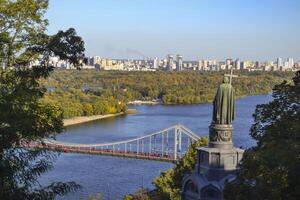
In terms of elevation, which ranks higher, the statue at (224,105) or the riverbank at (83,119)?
the statue at (224,105)

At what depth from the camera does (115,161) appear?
15.9 meters

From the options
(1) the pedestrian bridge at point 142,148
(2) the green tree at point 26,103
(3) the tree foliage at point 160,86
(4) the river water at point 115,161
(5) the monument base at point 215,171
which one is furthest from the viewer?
(3) the tree foliage at point 160,86

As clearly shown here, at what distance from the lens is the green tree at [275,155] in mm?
2568

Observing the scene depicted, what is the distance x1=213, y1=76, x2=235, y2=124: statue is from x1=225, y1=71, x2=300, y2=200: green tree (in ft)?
1.92

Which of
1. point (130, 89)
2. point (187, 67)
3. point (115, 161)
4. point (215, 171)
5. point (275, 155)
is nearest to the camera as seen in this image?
point (275, 155)

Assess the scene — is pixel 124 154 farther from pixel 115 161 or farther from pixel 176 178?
pixel 176 178

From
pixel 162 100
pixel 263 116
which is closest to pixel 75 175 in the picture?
pixel 263 116

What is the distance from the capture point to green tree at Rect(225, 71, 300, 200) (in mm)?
2568

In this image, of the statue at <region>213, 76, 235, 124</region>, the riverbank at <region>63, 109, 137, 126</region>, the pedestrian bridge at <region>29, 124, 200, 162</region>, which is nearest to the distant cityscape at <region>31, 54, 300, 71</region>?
the riverbank at <region>63, 109, 137, 126</region>

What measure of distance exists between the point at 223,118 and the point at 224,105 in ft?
0.31

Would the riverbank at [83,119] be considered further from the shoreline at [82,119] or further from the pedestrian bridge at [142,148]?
the pedestrian bridge at [142,148]

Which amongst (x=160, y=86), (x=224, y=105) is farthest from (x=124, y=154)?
(x=160, y=86)

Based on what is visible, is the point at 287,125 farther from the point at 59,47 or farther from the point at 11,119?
the point at 11,119

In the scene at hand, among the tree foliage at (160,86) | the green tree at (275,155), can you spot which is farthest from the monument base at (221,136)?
the tree foliage at (160,86)
